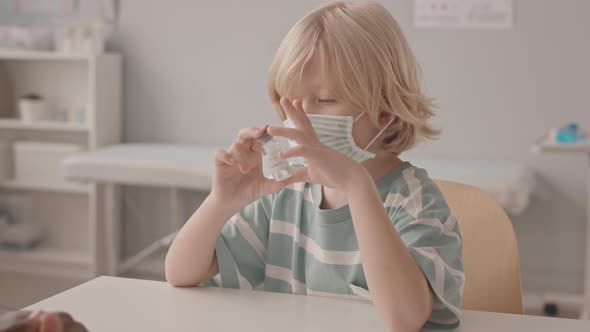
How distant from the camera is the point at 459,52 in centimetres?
342

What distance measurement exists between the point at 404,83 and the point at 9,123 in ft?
9.77

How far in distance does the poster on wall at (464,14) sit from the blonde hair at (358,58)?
7.22 feet

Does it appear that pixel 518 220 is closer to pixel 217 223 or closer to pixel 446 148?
pixel 446 148

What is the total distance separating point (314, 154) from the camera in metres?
1.02

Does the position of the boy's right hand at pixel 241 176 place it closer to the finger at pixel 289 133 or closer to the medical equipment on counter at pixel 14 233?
the finger at pixel 289 133

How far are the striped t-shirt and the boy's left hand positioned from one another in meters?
0.14

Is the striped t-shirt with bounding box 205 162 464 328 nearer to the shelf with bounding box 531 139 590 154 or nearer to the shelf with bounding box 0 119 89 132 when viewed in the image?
the shelf with bounding box 531 139 590 154

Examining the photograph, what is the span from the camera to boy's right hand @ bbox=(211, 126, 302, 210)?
1.13m

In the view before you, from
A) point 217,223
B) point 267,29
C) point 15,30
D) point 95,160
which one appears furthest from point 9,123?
point 217,223

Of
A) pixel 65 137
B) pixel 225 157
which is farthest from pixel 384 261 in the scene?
pixel 65 137

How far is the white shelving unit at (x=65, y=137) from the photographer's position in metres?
3.74

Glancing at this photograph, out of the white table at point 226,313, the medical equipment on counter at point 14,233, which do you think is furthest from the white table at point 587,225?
the medical equipment on counter at point 14,233

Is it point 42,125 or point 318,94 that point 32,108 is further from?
point 318,94

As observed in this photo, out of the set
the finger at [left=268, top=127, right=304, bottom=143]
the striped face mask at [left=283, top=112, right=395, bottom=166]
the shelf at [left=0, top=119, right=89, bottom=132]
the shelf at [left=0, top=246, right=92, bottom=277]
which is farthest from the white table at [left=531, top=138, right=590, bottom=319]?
the shelf at [left=0, top=246, right=92, bottom=277]
